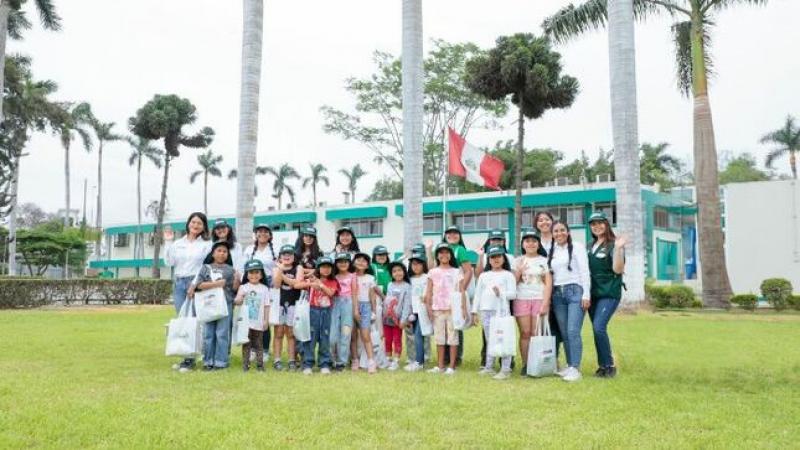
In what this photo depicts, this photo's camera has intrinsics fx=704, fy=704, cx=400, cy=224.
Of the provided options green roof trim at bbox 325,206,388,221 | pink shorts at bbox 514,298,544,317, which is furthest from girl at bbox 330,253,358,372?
green roof trim at bbox 325,206,388,221

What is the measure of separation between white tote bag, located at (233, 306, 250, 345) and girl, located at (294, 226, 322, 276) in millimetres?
828

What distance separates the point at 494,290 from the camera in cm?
762

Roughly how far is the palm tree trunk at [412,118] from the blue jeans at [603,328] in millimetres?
4594

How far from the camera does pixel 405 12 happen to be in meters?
12.3

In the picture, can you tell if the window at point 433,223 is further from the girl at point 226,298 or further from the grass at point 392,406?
the girl at point 226,298

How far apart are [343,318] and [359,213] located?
3239 cm

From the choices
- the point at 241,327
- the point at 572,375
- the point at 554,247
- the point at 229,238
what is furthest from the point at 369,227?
the point at 572,375

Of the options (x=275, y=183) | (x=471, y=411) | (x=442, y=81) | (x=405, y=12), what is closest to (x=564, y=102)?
(x=442, y=81)

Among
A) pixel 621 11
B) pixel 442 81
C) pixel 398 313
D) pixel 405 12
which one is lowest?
pixel 398 313

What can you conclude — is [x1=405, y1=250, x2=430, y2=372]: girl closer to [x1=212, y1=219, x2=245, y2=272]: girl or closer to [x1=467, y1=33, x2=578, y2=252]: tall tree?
[x1=212, y1=219, x2=245, y2=272]: girl

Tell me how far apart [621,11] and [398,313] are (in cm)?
1045

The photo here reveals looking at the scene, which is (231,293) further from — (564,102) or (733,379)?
(564,102)

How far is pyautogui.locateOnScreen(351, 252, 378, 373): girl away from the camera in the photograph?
800cm

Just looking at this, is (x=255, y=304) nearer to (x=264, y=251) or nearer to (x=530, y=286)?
(x=264, y=251)
